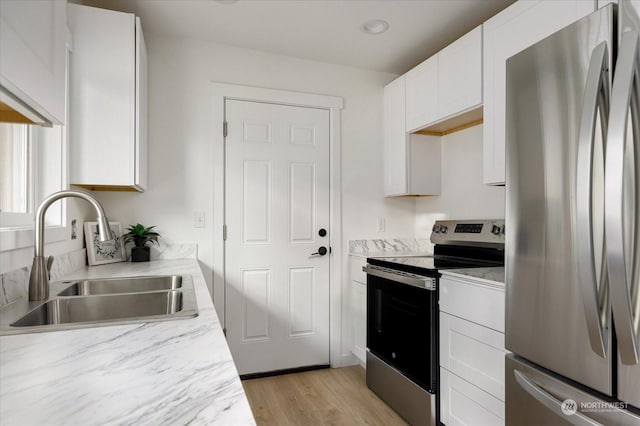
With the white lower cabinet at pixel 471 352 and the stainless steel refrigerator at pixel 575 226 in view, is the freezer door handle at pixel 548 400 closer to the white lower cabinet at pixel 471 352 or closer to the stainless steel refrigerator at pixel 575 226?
the stainless steel refrigerator at pixel 575 226

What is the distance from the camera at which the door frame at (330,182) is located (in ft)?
9.08

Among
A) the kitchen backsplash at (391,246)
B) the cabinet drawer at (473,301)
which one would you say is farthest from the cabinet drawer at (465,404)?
the kitchen backsplash at (391,246)

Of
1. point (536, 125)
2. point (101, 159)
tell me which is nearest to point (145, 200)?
point (101, 159)

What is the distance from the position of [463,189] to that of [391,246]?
2.49 ft

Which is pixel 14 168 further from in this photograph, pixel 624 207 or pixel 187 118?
pixel 624 207

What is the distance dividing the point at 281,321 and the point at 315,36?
6.72ft

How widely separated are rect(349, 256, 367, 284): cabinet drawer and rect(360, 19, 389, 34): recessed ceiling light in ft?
5.19

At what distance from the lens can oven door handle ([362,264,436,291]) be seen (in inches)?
79.4

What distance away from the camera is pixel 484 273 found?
6.01 ft

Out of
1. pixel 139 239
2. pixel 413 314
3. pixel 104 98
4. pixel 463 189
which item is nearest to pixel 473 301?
pixel 413 314

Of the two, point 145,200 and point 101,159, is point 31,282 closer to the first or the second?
point 101,159

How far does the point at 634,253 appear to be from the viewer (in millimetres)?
1021

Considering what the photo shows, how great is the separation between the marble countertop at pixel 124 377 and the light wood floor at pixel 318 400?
155 centimetres

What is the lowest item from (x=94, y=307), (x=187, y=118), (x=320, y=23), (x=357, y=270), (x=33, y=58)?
(x=357, y=270)
